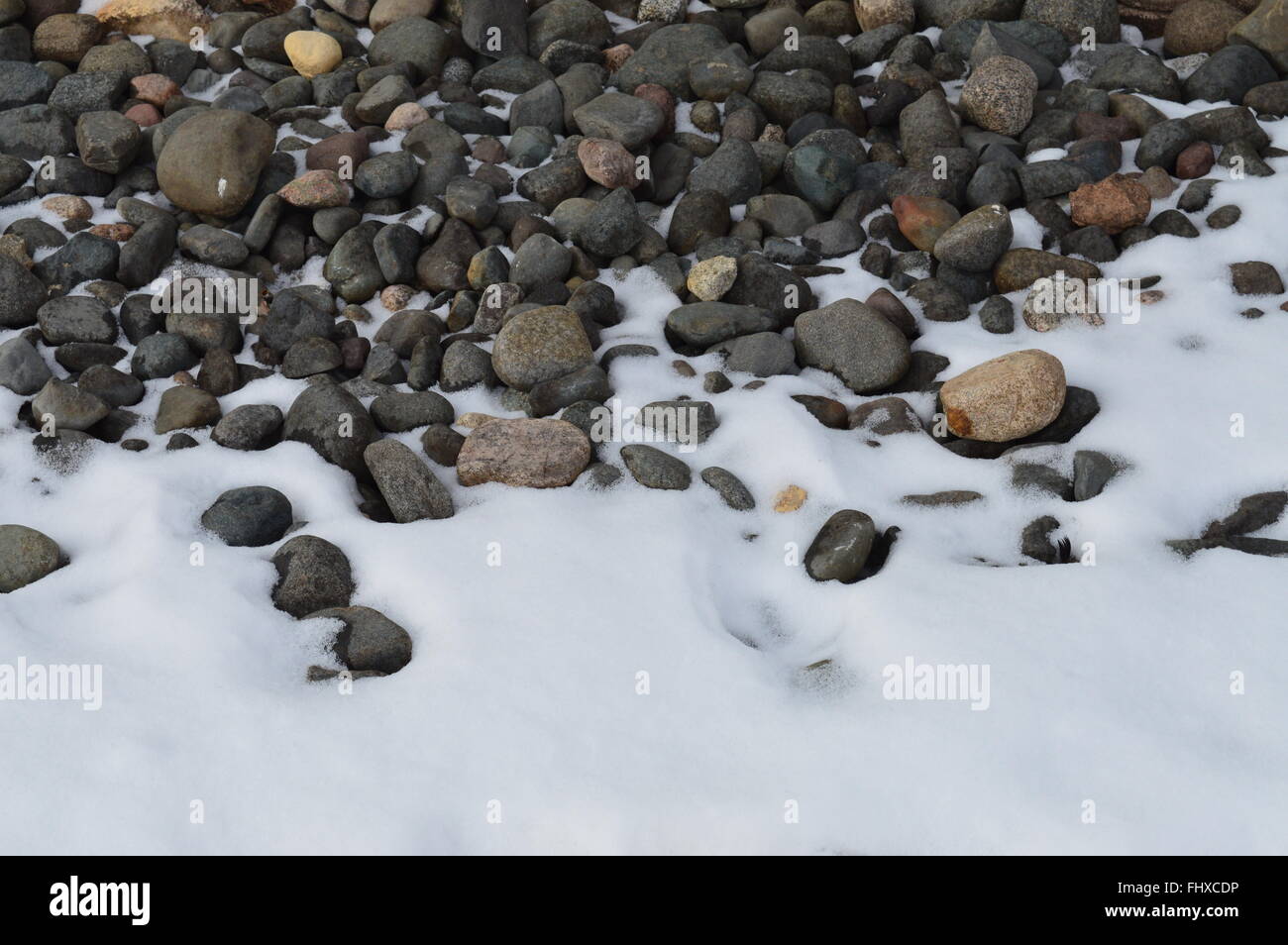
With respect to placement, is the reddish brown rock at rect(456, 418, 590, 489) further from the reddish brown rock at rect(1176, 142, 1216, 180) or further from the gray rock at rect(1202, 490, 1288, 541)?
the reddish brown rock at rect(1176, 142, 1216, 180)

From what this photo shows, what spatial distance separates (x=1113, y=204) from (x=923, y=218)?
2.66 ft

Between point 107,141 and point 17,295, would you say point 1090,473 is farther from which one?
point 107,141

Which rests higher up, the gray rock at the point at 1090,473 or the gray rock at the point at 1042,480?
the gray rock at the point at 1090,473

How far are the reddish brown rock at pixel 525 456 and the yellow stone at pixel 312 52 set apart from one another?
10.2 ft

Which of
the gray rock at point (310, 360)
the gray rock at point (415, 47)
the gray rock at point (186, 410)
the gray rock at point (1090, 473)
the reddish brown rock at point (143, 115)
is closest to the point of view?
the gray rock at point (1090, 473)

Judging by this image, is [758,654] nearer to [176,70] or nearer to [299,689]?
[299,689]

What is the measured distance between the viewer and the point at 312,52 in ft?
18.9

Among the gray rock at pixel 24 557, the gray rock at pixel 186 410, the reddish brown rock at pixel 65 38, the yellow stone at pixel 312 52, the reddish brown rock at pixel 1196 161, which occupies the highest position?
the reddish brown rock at pixel 1196 161

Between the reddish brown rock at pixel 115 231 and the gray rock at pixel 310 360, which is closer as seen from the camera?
the gray rock at pixel 310 360

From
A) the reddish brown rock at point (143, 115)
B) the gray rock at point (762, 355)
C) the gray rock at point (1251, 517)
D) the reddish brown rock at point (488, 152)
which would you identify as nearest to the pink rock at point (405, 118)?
the reddish brown rock at point (488, 152)

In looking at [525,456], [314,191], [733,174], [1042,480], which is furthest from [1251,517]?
[314,191]

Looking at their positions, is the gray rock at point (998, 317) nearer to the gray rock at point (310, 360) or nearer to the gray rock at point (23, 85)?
the gray rock at point (310, 360)

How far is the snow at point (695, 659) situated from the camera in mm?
2529
